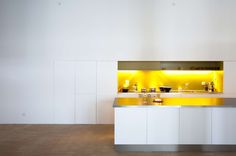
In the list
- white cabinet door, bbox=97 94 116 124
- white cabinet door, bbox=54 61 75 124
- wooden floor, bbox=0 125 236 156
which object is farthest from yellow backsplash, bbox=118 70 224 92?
wooden floor, bbox=0 125 236 156

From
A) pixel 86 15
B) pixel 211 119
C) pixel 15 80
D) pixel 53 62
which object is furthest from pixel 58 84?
pixel 211 119

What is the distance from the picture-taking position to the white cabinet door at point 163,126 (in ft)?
14.6

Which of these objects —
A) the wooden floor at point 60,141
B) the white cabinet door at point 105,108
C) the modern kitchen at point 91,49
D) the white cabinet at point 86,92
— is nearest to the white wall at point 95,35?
the modern kitchen at point 91,49

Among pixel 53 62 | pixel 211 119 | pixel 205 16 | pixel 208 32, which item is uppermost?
pixel 205 16

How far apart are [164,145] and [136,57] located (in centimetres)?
274

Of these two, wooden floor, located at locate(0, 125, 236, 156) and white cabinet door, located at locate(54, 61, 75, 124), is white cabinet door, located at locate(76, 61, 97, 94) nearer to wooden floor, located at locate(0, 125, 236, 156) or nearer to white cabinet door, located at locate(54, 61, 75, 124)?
white cabinet door, located at locate(54, 61, 75, 124)

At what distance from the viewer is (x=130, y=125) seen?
4.49 metres

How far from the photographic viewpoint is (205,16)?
656 centimetres

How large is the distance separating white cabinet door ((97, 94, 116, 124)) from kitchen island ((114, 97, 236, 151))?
2155 millimetres

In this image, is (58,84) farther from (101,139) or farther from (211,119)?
(211,119)

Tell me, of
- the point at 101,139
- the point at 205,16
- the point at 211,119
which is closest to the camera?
the point at 211,119

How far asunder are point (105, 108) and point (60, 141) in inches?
70.0

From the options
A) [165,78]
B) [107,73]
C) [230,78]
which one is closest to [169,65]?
[165,78]

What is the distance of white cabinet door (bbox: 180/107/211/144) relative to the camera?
176 inches
